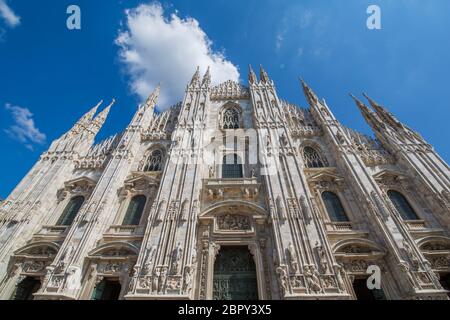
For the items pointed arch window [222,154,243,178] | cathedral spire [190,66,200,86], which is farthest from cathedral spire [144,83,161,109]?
pointed arch window [222,154,243,178]

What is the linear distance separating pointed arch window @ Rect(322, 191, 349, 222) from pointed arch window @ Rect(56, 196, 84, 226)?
1665 centimetres

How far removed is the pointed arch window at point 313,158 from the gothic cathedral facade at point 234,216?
0.12m

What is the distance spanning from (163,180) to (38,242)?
7543 mm

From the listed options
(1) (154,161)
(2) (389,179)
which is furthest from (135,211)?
(2) (389,179)

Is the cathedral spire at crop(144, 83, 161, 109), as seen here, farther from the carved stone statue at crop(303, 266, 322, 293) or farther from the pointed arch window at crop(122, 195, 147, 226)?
the carved stone statue at crop(303, 266, 322, 293)

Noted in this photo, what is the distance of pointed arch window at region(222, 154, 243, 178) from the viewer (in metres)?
16.2

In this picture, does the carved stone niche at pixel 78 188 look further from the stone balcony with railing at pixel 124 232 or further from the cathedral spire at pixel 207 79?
the cathedral spire at pixel 207 79

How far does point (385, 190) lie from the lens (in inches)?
570

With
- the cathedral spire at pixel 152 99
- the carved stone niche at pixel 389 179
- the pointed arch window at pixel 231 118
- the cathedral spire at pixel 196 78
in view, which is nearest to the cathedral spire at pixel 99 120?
the cathedral spire at pixel 152 99

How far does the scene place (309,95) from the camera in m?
22.3

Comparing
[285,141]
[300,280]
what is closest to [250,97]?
[285,141]

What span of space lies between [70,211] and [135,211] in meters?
4.37

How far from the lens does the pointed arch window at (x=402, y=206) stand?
13151 millimetres
